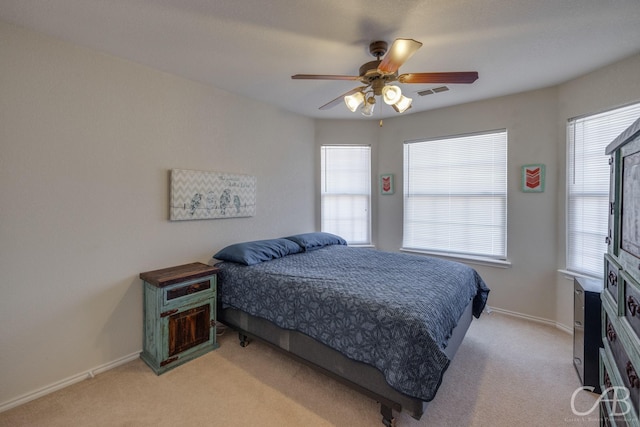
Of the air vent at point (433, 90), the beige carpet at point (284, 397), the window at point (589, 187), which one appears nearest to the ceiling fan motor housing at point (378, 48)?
the air vent at point (433, 90)

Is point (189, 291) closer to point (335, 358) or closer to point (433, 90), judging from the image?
point (335, 358)

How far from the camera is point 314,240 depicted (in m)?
3.46

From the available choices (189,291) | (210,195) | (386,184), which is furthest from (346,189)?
(189,291)

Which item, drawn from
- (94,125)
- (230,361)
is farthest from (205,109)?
(230,361)

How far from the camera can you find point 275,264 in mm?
2689

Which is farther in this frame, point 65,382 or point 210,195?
point 210,195

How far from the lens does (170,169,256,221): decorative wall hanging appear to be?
262 centimetres

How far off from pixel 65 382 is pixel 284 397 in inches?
65.4

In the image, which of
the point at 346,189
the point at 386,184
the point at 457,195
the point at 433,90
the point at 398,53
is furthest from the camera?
the point at 346,189

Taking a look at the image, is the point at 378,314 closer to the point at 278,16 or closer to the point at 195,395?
the point at 195,395

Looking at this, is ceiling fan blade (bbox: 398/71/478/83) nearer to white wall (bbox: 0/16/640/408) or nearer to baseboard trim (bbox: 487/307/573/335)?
white wall (bbox: 0/16/640/408)

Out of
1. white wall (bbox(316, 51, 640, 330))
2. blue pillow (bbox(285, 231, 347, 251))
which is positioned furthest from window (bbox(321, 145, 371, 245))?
white wall (bbox(316, 51, 640, 330))

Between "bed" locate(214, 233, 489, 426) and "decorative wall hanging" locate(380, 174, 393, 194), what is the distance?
4.62 feet

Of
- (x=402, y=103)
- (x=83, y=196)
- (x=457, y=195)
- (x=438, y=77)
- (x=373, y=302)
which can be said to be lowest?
(x=373, y=302)
